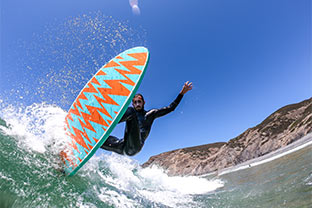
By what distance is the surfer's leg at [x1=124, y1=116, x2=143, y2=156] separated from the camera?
13.1ft

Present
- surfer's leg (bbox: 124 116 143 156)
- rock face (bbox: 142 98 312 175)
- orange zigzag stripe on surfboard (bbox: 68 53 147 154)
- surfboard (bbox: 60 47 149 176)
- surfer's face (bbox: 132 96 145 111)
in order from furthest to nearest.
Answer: rock face (bbox: 142 98 312 175) → surfer's face (bbox: 132 96 145 111) → orange zigzag stripe on surfboard (bbox: 68 53 147 154) → surfer's leg (bbox: 124 116 143 156) → surfboard (bbox: 60 47 149 176)

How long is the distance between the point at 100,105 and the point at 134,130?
3.26 ft

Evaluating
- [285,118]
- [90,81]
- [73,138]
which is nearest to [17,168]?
[73,138]

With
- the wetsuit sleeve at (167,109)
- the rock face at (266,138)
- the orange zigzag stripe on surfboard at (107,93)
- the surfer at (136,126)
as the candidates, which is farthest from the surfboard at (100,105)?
the rock face at (266,138)

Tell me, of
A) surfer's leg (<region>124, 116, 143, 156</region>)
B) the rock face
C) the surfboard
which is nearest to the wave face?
the surfboard

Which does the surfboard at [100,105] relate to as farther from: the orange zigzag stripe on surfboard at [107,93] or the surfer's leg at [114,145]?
the surfer's leg at [114,145]

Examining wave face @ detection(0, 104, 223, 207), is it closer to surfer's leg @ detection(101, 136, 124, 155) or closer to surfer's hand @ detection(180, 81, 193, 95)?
surfer's leg @ detection(101, 136, 124, 155)

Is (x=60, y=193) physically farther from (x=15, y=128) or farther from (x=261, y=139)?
(x=261, y=139)

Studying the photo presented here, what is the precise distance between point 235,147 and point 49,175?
44648mm

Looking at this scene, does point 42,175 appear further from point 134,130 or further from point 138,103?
point 138,103

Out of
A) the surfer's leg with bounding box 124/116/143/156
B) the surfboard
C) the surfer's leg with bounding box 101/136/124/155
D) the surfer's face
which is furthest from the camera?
the surfer's face

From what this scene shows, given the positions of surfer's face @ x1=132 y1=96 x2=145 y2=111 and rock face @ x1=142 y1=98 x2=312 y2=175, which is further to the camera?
A: rock face @ x1=142 y1=98 x2=312 y2=175

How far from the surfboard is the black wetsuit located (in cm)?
33

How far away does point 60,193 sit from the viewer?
309 centimetres
